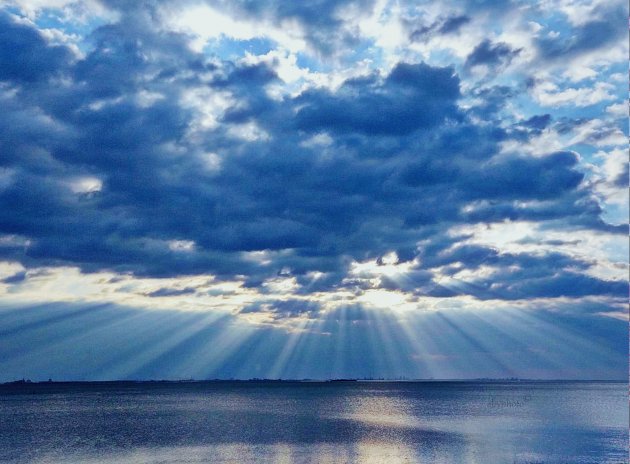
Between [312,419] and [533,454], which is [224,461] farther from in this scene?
[312,419]

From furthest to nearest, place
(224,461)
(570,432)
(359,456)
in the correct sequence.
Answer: (570,432), (359,456), (224,461)

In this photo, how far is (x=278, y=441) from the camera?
83.9m

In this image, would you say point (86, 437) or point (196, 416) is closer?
point (86, 437)

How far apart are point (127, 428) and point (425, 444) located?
178 ft

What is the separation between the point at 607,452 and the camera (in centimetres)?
7319

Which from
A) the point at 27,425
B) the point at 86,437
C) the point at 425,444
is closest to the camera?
the point at 425,444

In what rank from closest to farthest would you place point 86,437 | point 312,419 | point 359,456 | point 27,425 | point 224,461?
1. point 224,461
2. point 359,456
3. point 86,437
4. point 27,425
5. point 312,419

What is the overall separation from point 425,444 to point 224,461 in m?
29.6

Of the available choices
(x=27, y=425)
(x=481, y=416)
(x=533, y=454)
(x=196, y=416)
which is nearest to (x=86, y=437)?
(x=27, y=425)

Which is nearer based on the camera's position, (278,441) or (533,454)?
(533,454)

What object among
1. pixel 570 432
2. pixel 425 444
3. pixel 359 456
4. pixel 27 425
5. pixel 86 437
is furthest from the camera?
pixel 27 425

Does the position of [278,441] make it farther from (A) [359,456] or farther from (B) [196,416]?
(B) [196,416]

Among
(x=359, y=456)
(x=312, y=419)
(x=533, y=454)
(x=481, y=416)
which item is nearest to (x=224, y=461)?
(x=359, y=456)

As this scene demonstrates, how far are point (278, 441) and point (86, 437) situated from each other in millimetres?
30441
